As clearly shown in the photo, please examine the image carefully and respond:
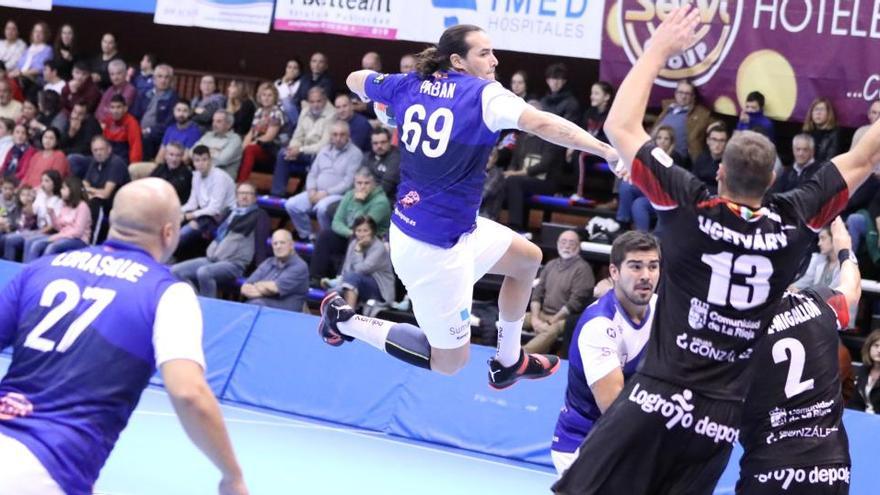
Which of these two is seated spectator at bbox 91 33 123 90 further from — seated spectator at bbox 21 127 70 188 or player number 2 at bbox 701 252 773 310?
player number 2 at bbox 701 252 773 310

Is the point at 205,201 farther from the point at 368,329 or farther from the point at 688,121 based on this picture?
the point at 368,329

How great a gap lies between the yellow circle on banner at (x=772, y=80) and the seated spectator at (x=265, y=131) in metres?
6.78

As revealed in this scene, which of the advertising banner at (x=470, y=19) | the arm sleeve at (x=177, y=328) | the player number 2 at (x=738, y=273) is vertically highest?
the advertising banner at (x=470, y=19)

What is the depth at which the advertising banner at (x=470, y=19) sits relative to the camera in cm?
1513

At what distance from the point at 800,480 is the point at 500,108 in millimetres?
2499

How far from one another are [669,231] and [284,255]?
34.2 feet

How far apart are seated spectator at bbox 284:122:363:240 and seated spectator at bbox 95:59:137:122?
447cm

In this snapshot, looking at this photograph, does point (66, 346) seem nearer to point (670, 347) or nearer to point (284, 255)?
point (670, 347)

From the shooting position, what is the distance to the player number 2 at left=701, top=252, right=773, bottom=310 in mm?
5500

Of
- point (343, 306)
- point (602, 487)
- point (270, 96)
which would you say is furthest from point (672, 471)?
point (270, 96)

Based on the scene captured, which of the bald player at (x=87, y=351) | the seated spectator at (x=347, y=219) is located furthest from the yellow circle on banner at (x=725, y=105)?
the bald player at (x=87, y=351)

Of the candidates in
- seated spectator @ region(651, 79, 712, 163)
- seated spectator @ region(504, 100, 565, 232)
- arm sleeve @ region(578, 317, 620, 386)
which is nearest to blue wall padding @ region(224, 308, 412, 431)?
seated spectator @ region(504, 100, 565, 232)

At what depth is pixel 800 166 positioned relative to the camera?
14.1 metres

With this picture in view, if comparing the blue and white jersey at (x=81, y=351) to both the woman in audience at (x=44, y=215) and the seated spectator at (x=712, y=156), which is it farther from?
the woman in audience at (x=44, y=215)
